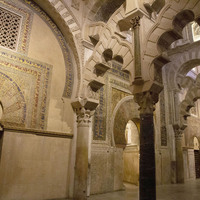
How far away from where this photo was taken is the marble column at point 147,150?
3.46m

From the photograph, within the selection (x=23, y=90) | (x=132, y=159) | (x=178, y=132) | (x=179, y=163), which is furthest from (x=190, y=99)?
(x=23, y=90)

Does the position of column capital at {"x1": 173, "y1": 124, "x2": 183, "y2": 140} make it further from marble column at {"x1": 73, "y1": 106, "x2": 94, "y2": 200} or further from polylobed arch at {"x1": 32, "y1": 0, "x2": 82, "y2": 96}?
polylobed arch at {"x1": 32, "y1": 0, "x2": 82, "y2": 96}

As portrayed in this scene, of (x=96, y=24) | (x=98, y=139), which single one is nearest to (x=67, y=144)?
(x=98, y=139)

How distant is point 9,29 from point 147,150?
437 centimetres

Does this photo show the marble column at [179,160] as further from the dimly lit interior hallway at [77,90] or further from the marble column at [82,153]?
the marble column at [82,153]

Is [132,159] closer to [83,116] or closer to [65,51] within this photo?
[83,116]

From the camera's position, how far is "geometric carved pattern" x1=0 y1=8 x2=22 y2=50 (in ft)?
16.8

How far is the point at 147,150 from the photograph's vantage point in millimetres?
3629

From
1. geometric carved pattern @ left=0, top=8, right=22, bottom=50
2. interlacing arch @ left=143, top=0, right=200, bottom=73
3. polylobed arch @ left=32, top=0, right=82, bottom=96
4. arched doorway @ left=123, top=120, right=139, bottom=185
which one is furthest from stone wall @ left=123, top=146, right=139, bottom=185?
geometric carved pattern @ left=0, top=8, right=22, bottom=50

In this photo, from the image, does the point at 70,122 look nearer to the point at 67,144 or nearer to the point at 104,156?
the point at 67,144

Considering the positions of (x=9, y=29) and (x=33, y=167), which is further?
(x=9, y=29)

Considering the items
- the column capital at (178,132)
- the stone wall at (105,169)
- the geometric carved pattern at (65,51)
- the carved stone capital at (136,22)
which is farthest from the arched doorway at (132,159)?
the carved stone capital at (136,22)

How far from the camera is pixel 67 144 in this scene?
18.9ft

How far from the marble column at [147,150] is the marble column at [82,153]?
7.14 feet
